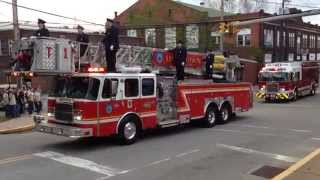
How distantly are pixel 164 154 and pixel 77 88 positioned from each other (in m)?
3.15

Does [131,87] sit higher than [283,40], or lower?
lower

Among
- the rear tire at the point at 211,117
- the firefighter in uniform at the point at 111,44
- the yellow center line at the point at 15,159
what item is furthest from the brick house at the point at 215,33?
the yellow center line at the point at 15,159

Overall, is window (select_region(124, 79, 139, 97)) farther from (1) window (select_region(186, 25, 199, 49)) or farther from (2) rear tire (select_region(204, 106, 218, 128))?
(1) window (select_region(186, 25, 199, 49))

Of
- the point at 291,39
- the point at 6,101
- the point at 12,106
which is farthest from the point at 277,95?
the point at 291,39

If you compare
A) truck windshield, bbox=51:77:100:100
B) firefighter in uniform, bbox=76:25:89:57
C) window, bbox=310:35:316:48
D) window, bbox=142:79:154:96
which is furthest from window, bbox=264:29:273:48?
truck windshield, bbox=51:77:100:100

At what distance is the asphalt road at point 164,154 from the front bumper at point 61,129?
451 mm

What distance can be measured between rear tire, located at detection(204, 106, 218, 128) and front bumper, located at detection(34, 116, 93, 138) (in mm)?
6437

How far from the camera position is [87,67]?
50.4 ft

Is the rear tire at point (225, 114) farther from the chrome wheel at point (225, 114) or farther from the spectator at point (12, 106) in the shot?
the spectator at point (12, 106)

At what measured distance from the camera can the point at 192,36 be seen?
231ft

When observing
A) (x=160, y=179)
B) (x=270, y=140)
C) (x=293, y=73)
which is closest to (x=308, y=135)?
(x=270, y=140)

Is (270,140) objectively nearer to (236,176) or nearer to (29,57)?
(236,176)

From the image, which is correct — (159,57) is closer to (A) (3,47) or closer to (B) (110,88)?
(B) (110,88)

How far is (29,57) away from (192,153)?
5146 mm
